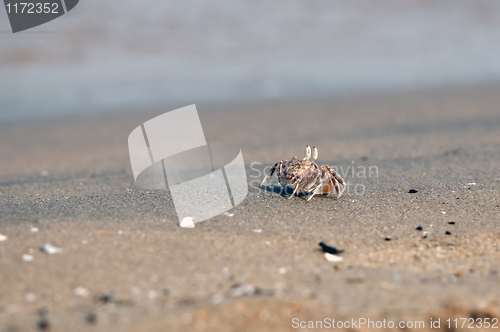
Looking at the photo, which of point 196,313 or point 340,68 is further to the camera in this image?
point 340,68

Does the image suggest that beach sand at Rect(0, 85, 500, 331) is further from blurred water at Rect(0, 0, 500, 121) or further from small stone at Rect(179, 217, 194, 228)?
blurred water at Rect(0, 0, 500, 121)

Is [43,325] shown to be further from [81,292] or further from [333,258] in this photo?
[333,258]

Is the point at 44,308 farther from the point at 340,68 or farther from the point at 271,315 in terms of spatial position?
Result: the point at 340,68

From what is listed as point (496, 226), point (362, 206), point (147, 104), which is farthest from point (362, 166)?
point (147, 104)

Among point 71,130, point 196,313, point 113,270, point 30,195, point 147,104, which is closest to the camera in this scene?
point 196,313

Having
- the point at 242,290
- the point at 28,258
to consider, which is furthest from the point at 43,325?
the point at 242,290

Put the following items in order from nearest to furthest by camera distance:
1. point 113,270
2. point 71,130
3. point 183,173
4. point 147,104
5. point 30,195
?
1. point 113,270
2. point 30,195
3. point 183,173
4. point 71,130
5. point 147,104

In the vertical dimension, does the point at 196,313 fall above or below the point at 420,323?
above
